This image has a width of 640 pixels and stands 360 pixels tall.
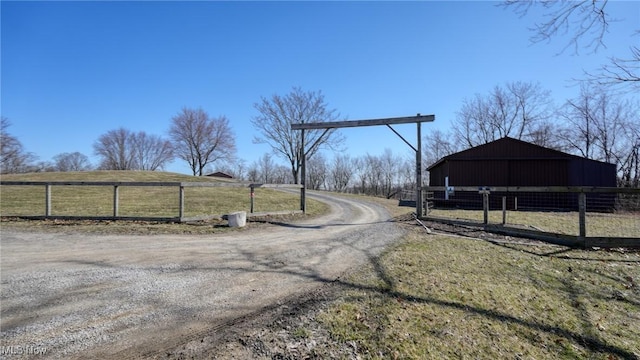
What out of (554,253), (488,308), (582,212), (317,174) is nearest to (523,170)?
(582,212)

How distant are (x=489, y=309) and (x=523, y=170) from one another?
2099cm

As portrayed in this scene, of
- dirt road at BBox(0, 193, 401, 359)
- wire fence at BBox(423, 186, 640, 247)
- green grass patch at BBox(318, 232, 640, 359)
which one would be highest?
wire fence at BBox(423, 186, 640, 247)

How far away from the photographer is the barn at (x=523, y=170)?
20609 mm

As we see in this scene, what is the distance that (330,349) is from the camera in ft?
9.73

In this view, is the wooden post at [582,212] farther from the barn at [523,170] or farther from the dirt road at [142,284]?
the barn at [523,170]

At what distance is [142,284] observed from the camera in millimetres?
4531

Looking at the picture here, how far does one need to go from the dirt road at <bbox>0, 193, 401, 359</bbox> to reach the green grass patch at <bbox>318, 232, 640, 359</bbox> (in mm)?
1011

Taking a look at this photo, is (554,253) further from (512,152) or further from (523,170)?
(523,170)

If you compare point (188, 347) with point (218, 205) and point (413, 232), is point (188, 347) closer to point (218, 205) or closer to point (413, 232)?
point (413, 232)

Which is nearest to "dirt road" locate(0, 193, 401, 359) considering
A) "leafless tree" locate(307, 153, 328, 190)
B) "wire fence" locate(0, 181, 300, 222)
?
"wire fence" locate(0, 181, 300, 222)

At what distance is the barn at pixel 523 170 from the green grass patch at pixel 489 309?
1502 centimetres

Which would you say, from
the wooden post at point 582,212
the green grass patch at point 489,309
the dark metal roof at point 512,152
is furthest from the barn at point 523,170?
the green grass patch at point 489,309

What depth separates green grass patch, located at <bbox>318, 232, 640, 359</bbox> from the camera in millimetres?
3244

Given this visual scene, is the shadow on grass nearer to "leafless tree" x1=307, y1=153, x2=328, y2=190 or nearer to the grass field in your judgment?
the grass field
